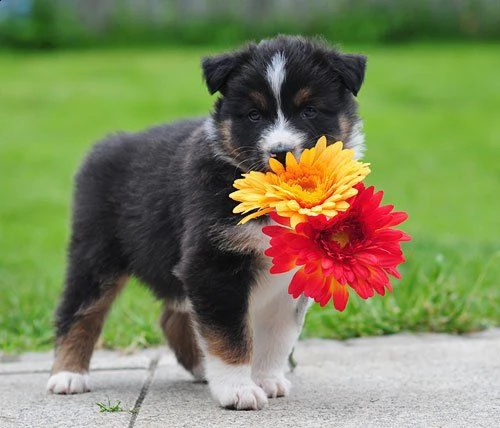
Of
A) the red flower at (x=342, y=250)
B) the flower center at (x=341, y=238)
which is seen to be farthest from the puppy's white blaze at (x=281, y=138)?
the flower center at (x=341, y=238)

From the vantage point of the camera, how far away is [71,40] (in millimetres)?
19766

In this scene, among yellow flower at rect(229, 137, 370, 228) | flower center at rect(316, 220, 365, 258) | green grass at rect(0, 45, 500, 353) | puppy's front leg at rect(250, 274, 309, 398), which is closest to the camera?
yellow flower at rect(229, 137, 370, 228)

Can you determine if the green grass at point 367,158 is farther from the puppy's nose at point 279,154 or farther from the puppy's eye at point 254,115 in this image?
the puppy's nose at point 279,154

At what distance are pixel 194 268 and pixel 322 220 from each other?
704 millimetres

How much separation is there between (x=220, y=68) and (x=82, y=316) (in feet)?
5.17

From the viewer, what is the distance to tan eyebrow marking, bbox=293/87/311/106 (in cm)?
433

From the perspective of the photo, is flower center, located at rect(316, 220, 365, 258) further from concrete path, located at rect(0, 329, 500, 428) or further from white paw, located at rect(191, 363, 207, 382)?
white paw, located at rect(191, 363, 207, 382)

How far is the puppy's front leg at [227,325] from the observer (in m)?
4.32

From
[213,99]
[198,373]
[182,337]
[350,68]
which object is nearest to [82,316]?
[182,337]

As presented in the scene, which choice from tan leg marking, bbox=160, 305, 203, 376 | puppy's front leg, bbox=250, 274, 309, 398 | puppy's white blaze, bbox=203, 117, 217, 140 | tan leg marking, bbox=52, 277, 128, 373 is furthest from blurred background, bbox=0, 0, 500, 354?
puppy's white blaze, bbox=203, 117, 217, 140

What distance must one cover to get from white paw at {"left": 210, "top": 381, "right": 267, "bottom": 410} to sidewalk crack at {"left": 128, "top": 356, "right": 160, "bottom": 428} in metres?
0.37

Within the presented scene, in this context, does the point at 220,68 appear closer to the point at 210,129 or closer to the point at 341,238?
the point at 210,129

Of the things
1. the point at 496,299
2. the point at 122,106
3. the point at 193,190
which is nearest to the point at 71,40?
the point at 122,106

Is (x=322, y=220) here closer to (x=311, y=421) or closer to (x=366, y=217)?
(x=366, y=217)
